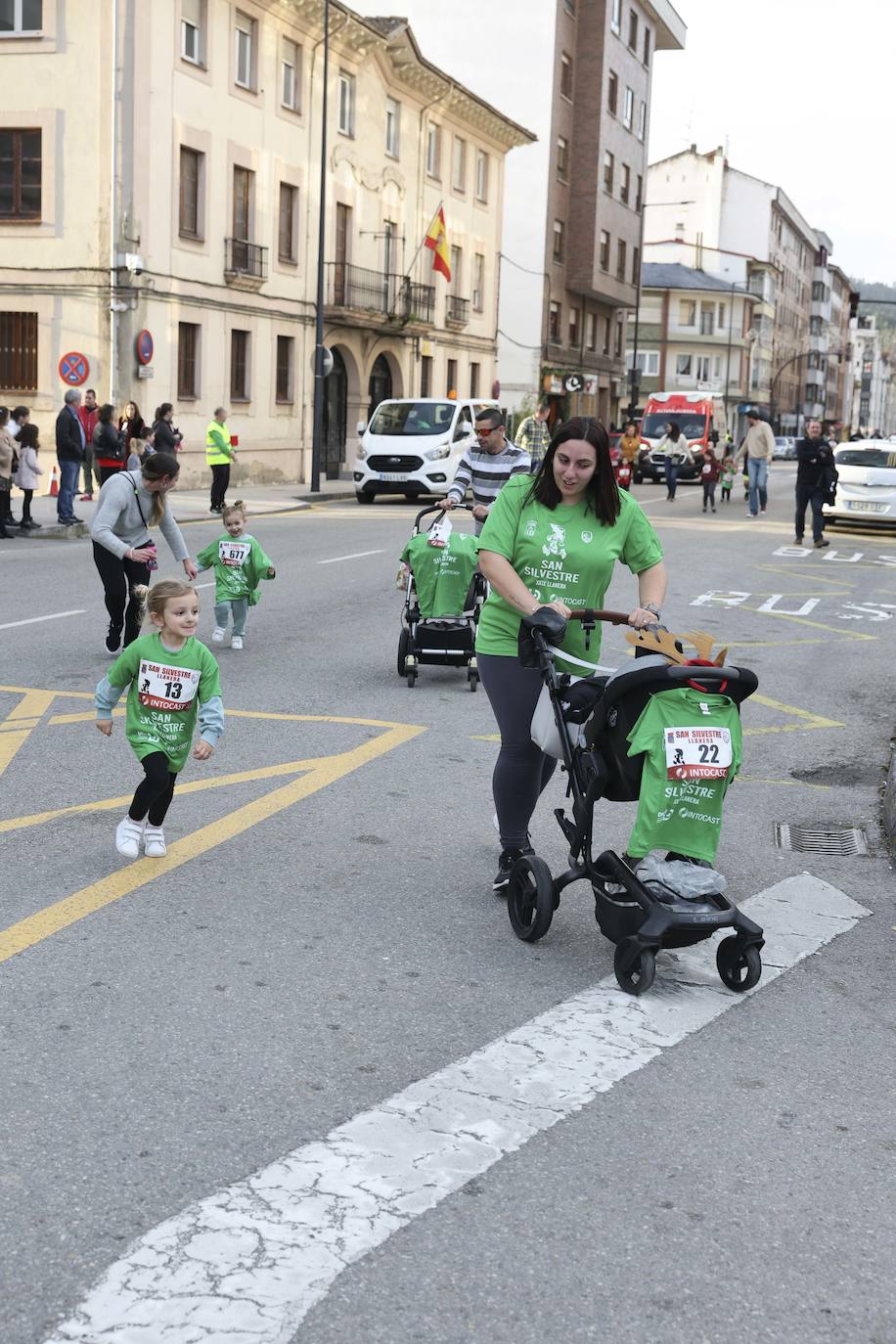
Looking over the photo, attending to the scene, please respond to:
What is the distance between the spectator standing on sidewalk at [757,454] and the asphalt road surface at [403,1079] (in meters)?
19.1

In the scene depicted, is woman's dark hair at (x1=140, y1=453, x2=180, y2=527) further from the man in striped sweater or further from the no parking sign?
the no parking sign

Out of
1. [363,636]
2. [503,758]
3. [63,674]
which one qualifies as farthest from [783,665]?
[503,758]

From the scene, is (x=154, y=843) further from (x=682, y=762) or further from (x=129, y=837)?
(x=682, y=762)

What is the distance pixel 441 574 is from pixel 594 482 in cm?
483

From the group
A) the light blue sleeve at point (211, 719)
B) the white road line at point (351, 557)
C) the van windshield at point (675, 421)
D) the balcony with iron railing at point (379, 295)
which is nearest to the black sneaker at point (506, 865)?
the light blue sleeve at point (211, 719)

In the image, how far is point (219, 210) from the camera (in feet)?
107

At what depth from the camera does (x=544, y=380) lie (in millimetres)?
54906

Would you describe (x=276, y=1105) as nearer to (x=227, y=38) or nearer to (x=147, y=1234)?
(x=147, y=1234)

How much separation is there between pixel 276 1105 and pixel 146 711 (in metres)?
2.45

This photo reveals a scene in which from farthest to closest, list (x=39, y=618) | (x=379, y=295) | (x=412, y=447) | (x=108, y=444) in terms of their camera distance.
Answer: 1. (x=379, y=295)
2. (x=412, y=447)
3. (x=108, y=444)
4. (x=39, y=618)

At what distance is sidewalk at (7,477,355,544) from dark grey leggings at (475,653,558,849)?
16195mm

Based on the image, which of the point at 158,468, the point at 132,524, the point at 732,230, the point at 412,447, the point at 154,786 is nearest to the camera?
the point at 154,786

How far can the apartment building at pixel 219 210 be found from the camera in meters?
29.1

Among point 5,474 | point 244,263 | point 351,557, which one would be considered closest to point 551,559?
point 351,557
